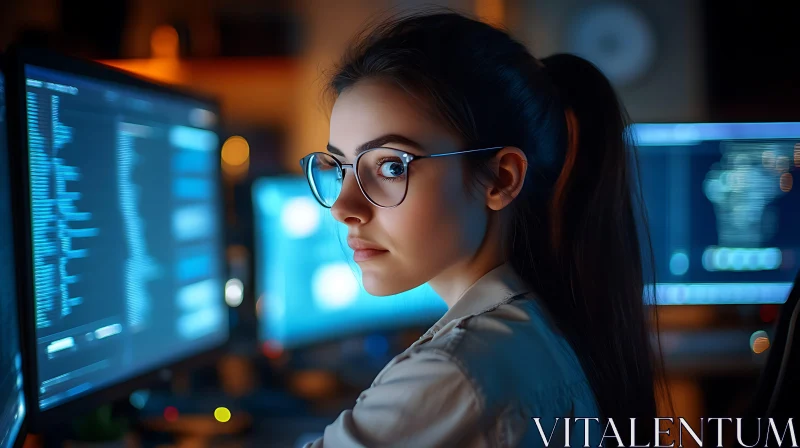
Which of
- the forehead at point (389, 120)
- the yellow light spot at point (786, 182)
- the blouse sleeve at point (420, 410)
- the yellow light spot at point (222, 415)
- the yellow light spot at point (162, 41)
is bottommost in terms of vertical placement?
the yellow light spot at point (222, 415)

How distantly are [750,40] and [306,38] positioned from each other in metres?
1.40

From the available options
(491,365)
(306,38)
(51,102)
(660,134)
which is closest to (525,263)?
(491,365)

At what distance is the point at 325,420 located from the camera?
1407mm

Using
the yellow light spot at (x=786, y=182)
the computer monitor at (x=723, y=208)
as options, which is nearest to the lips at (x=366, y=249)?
the computer monitor at (x=723, y=208)

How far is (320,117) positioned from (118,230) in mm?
1402

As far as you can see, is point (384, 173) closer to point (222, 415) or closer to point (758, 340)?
point (222, 415)

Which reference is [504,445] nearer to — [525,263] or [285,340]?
[525,263]

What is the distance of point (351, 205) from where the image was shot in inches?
32.4

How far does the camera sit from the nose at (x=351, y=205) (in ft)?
2.69

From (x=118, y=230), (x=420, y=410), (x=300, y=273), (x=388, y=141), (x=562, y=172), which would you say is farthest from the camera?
(x=300, y=273)

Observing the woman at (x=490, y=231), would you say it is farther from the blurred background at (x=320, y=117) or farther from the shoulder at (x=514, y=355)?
the blurred background at (x=320, y=117)

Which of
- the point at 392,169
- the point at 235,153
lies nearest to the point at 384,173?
the point at 392,169

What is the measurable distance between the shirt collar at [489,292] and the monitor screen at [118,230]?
1.50 feet

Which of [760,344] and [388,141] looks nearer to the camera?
[388,141]
